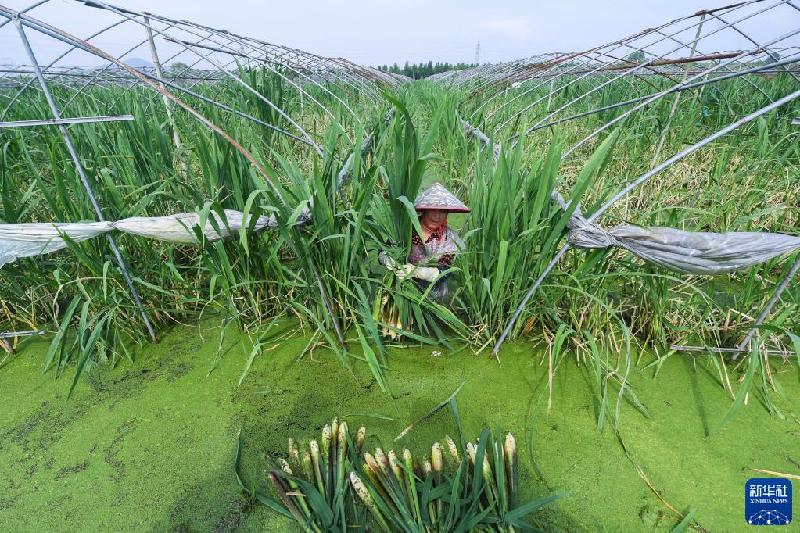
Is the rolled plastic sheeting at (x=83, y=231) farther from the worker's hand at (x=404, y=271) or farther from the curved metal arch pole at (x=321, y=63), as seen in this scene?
the curved metal arch pole at (x=321, y=63)

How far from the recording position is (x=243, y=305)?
4.79ft

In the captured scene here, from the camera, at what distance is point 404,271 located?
4.19 ft

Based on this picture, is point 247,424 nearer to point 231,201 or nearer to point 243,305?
point 243,305

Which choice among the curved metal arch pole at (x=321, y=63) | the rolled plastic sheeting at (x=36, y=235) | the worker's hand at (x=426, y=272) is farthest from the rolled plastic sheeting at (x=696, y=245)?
the curved metal arch pole at (x=321, y=63)

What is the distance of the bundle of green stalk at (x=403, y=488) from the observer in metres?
0.84

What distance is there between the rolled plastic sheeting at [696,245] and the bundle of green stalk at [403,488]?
1.87 feet

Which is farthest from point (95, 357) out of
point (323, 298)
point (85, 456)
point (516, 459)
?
point (516, 459)

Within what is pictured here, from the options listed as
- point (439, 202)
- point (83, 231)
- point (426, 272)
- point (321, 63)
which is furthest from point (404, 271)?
point (321, 63)

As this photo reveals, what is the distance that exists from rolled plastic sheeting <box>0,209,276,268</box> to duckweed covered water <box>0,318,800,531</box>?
44cm

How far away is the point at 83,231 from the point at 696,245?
1620 millimetres

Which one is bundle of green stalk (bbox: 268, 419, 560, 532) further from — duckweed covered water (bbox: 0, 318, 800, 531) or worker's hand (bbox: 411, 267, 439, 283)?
worker's hand (bbox: 411, 267, 439, 283)

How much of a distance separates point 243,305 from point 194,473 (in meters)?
0.60

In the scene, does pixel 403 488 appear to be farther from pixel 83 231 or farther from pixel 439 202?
pixel 83 231

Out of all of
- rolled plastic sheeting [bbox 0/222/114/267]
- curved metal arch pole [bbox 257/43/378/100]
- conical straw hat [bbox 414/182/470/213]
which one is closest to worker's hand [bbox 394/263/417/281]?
conical straw hat [bbox 414/182/470/213]
